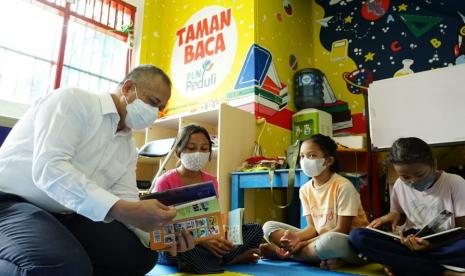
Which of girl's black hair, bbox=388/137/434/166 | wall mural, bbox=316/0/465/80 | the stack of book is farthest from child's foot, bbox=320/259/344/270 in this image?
wall mural, bbox=316/0/465/80

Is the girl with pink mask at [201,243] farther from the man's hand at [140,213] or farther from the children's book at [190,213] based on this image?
the man's hand at [140,213]

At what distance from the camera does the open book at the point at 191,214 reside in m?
1.11

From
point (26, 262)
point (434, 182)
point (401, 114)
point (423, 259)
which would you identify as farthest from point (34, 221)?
point (401, 114)

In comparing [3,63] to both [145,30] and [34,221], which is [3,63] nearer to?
[145,30]

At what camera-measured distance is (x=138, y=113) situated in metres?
1.15

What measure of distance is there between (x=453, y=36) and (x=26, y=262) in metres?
3.22

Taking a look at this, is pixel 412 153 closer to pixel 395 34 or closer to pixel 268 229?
pixel 268 229

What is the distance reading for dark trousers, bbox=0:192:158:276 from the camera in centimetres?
83

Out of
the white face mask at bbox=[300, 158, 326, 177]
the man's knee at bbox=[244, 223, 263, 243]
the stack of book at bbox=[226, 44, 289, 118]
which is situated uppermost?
the stack of book at bbox=[226, 44, 289, 118]

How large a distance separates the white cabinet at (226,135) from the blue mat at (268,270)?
2.81ft

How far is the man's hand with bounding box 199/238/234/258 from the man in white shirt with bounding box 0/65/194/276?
0.93 ft

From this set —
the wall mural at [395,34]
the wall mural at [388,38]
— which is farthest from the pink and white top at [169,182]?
the wall mural at [395,34]

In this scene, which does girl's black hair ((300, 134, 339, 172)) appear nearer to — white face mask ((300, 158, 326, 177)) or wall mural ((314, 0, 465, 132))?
white face mask ((300, 158, 326, 177))

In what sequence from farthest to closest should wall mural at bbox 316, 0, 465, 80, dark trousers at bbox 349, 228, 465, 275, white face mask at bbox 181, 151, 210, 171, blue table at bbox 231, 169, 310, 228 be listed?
wall mural at bbox 316, 0, 465, 80
blue table at bbox 231, 169, 310, 228
white face mask at bbox 181, 151, 210, 171
dark trousers at bbox 349, 228, 465, 275
